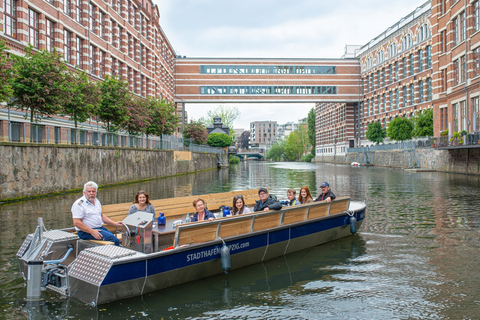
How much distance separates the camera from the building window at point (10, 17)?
910 inches

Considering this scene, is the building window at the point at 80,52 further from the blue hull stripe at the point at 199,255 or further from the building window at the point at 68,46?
the blue hull stripe at the point at 199,255

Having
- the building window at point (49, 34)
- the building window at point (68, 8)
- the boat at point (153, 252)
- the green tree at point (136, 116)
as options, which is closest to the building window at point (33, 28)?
the building window at point (49, 34)

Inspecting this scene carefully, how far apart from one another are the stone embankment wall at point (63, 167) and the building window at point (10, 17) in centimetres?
750

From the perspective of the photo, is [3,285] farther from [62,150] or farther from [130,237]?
[62,150]

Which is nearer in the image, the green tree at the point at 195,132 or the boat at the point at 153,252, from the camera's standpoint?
the boat at the point at 153,252

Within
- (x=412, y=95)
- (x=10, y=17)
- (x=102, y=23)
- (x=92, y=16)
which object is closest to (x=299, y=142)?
(x=412, y=95)

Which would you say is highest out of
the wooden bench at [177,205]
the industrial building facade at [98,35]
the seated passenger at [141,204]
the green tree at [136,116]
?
the industrial building facade at [98,35]

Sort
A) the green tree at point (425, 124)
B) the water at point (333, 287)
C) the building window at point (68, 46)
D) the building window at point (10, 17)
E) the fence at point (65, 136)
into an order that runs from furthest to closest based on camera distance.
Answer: the green tree at point (425, 124) → the building window at point (68, 46) → the building window at point (10, 17) → the fence at point (65, 136) → the water at point (333, 287)

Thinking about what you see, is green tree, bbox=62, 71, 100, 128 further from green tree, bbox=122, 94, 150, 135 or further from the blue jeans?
the blue jeans

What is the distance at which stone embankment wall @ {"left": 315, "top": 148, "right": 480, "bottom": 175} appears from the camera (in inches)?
1341

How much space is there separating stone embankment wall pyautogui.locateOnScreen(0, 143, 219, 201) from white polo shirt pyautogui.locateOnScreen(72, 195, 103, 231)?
11542mm

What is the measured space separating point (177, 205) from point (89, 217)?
2.97m

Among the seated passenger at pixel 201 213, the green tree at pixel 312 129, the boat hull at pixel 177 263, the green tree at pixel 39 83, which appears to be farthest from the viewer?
the green tree at pixel 312 129

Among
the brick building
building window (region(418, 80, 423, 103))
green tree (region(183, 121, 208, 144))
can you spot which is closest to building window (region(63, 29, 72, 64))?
the brick building
